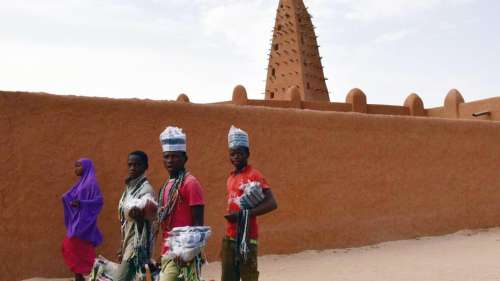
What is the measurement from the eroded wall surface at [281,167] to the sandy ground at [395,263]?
22cm

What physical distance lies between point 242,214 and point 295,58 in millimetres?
18907

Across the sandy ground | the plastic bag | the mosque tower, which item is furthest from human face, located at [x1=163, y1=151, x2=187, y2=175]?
the mosque tower

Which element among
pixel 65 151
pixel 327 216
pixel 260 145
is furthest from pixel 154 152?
pixel 327 216

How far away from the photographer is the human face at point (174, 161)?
3.26 meters

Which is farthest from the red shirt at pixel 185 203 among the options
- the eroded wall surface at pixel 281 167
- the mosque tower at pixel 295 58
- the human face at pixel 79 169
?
the mosque tower at pixel 295 58

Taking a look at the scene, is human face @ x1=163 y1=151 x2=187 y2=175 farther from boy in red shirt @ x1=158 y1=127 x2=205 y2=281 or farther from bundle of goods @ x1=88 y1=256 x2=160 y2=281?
bundle of goods @ x1=88 y1=256 x2=160 y2=281

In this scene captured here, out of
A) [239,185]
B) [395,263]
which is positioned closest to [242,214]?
[239,185]

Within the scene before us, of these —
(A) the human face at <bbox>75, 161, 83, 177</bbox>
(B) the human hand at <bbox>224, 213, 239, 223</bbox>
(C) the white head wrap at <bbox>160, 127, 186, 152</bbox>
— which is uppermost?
(C) the white head wrap at <bbox>160, 127, 186, 152</bbox>

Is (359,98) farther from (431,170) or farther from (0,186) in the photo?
(0,186)

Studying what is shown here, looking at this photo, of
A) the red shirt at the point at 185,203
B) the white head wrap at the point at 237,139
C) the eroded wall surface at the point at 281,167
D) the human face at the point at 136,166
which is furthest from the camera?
the eroded wall surface at the point at 281,167

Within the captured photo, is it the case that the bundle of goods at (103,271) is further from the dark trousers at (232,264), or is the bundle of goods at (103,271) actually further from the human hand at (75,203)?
the human hand at (75,203)

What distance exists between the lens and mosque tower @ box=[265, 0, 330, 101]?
21.6m

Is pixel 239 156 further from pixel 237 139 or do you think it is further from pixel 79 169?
pixel 79 169

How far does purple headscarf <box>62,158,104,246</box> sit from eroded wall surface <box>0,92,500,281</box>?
0.40 m
